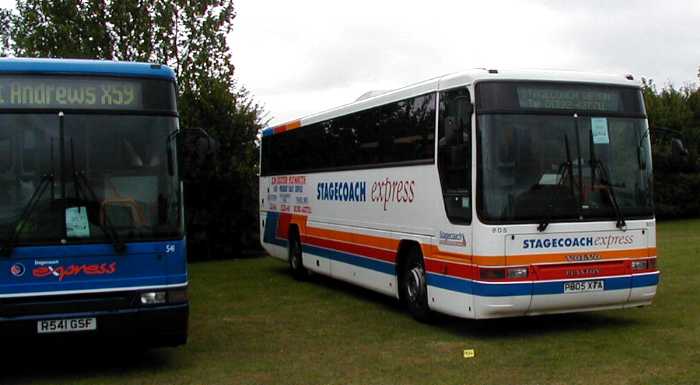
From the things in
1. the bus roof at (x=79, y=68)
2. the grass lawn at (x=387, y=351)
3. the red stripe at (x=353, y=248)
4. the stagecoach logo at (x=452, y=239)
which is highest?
the bus roof at (x=79, y=68)

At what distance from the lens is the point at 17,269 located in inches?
340

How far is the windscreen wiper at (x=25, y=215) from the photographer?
28.2ft

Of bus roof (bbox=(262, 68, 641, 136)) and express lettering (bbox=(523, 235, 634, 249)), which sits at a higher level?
bus roof (bbox=(262, 68, 641, 136))

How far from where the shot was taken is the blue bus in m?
8.70

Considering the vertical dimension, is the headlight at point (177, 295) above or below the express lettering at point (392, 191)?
below

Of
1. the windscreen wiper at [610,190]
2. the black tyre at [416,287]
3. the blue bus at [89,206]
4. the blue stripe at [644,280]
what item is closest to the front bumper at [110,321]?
→ the blue bus at [89,206]

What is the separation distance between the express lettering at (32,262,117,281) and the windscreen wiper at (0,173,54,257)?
0.33 metres

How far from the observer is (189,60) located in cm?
2742

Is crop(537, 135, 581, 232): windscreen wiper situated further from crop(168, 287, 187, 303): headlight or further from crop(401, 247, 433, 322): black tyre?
crop(168, 287, 187, 303): headlight

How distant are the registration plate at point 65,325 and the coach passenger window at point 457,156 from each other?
14.8ft

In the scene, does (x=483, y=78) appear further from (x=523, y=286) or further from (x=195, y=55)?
(x=195, y=55)

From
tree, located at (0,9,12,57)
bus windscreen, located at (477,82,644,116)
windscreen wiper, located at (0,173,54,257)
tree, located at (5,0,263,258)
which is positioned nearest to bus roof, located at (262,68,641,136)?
bus windscreen, located at (477,82,644,116)

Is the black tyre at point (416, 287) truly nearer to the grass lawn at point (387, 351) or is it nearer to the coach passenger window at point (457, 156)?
the grass lawn at point (387, 351)

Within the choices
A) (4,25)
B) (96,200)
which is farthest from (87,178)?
(4,25)
